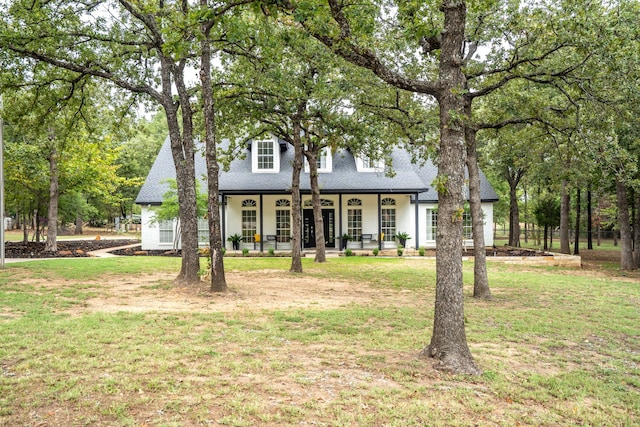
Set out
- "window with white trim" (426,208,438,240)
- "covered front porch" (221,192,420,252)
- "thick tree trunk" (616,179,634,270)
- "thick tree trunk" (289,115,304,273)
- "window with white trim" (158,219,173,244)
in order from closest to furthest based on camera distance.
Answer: "thick tree trunk" (289,115,304,273), "thick tree trunk" (616,179,634,270), "window with white trim" (158,219,173,244), "covered front porch" (221,192,420,252), "window with white trim" (426,208,438,240)

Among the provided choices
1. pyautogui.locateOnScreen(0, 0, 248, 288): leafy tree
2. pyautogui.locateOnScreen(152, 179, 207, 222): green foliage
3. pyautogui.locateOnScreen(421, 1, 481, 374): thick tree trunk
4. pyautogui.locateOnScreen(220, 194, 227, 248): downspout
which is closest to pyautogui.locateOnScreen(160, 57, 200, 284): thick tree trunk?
pyautogui.locateOnScreen(0, 0, 248, 288): leafy tree

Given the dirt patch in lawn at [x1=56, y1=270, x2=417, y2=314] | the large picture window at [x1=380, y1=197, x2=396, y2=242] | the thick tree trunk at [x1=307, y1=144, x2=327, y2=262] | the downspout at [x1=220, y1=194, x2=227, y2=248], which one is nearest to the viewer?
the dirt patch in lawn at [x1=56, y1=270, x2=417, y2=314]

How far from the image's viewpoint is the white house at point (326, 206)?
21.6 metres

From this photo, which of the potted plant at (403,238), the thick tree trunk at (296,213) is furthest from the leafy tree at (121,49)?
the potted plant at (403,238)

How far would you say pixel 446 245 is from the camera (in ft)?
16.6

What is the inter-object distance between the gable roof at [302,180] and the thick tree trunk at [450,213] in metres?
15.1

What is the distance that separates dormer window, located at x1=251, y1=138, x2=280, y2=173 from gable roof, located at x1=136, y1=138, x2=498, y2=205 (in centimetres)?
33

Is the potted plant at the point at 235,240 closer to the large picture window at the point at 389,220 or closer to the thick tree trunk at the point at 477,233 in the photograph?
the large picture window at the point at 389,220

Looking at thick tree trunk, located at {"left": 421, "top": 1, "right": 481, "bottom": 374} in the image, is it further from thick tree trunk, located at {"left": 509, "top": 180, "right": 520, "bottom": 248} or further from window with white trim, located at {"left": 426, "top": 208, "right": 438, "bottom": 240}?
thick tree trunk, located at {"left": 509, "top": 180, "right": 520, "bottom": 248}

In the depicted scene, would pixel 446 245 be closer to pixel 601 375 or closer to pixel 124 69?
pixel 601 375

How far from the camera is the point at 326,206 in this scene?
893 inches

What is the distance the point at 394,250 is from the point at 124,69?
14.4 metres

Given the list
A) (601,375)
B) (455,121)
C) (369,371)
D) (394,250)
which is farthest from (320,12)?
(394,250)

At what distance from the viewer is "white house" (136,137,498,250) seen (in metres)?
21.6
